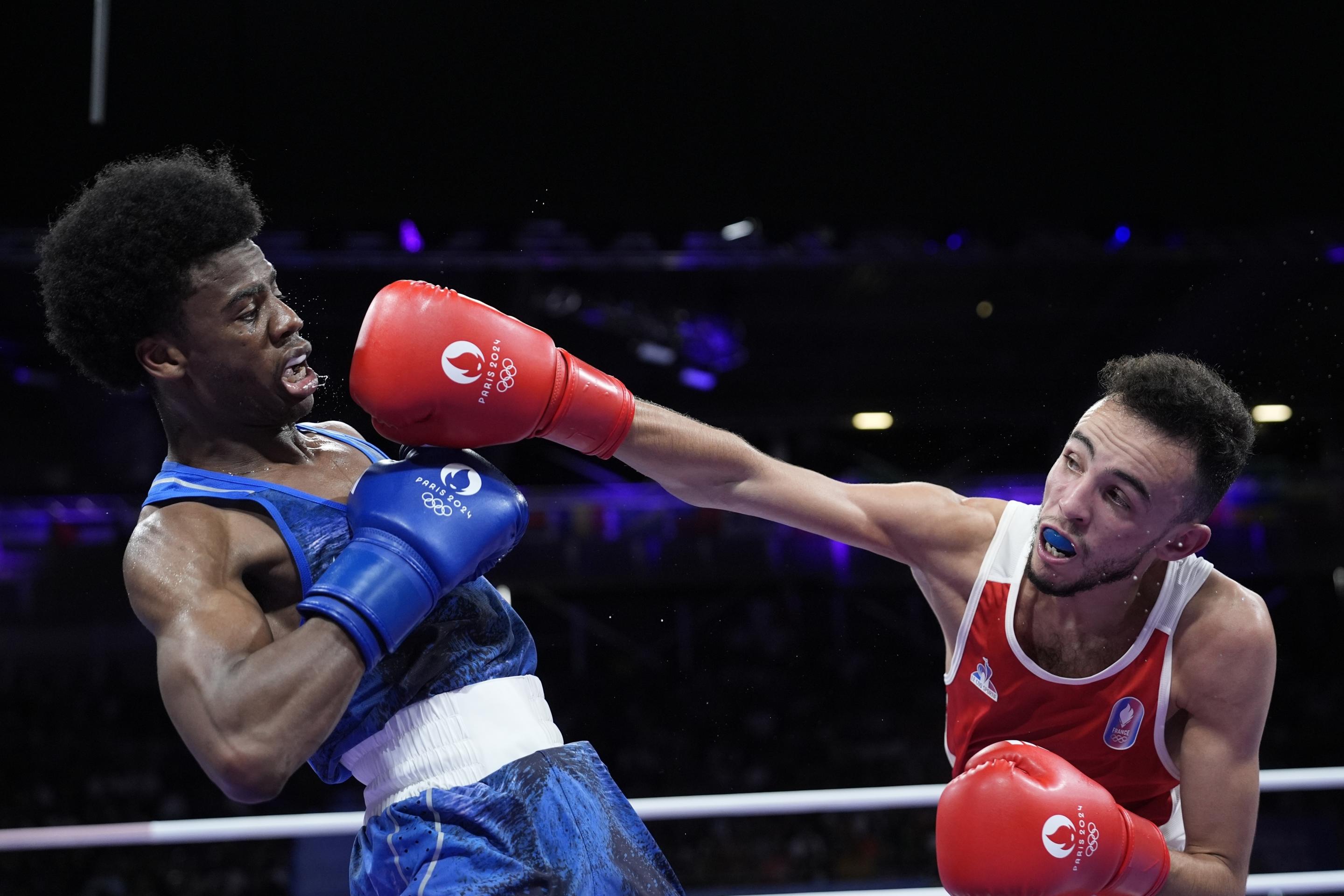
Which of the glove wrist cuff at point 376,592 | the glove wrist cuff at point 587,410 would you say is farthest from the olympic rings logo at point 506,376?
the glove wrist cuff at point 376,592

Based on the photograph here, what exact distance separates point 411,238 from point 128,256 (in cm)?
354

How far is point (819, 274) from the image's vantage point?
8.65 meters

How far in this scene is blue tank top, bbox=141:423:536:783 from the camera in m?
1.58

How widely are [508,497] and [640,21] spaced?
10.4ft

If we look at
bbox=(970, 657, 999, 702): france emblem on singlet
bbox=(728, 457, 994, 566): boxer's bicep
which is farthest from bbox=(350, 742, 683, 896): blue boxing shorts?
bbox=(970, 657, 999, 702): france emblem on singlet

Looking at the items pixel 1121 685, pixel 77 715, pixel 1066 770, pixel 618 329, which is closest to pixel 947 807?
pixel 1066 770

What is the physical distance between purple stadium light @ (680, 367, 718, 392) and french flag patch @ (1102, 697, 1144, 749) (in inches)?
277

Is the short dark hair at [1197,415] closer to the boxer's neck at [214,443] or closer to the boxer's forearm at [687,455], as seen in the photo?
the boxer's forearm at [687,455]

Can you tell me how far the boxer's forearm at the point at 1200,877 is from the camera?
2000 millimetres

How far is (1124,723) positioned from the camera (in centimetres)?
212

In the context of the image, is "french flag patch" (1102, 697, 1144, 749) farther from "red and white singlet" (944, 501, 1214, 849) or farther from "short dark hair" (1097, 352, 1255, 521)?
"short dark hair" (1097, 352, 1255, 521)

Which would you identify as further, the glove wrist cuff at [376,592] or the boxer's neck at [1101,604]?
the boxer's neck at [1101,604]

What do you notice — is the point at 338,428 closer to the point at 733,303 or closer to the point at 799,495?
the point at 799,495

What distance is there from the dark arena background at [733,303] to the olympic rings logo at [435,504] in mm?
2163
